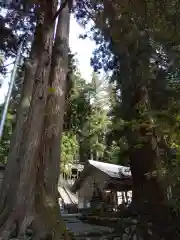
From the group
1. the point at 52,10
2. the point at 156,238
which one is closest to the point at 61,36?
the point at 52,10

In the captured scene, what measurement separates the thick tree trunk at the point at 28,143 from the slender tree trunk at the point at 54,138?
12.4 inches

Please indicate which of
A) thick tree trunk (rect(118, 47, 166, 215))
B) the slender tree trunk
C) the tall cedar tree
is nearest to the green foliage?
thick tree trunk (rect(118, 47, 166, 215))

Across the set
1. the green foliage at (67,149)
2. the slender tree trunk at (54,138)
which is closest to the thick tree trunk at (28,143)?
the slender tree trunk at (54,138)

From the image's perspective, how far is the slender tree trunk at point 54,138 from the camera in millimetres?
4702

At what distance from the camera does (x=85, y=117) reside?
16969mm

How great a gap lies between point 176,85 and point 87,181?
33.5 feet

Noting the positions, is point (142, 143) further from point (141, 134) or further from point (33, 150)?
point (33, 150)

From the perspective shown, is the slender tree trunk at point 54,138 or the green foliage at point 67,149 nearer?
the slender tree trunk at point 54,138

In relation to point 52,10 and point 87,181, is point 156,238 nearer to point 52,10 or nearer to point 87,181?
point 52,10

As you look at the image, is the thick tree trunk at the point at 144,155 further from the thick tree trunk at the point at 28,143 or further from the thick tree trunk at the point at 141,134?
the thick tree trunk at the point at 28,143

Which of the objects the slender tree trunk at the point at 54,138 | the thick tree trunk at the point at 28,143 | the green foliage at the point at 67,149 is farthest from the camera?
the green foliage at the point at 67,149

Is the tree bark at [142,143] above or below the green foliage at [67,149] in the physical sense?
below

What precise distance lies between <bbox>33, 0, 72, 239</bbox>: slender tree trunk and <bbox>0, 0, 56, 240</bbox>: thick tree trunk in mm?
Answer: 315

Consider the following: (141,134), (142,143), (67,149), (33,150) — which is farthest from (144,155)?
(67,149)
